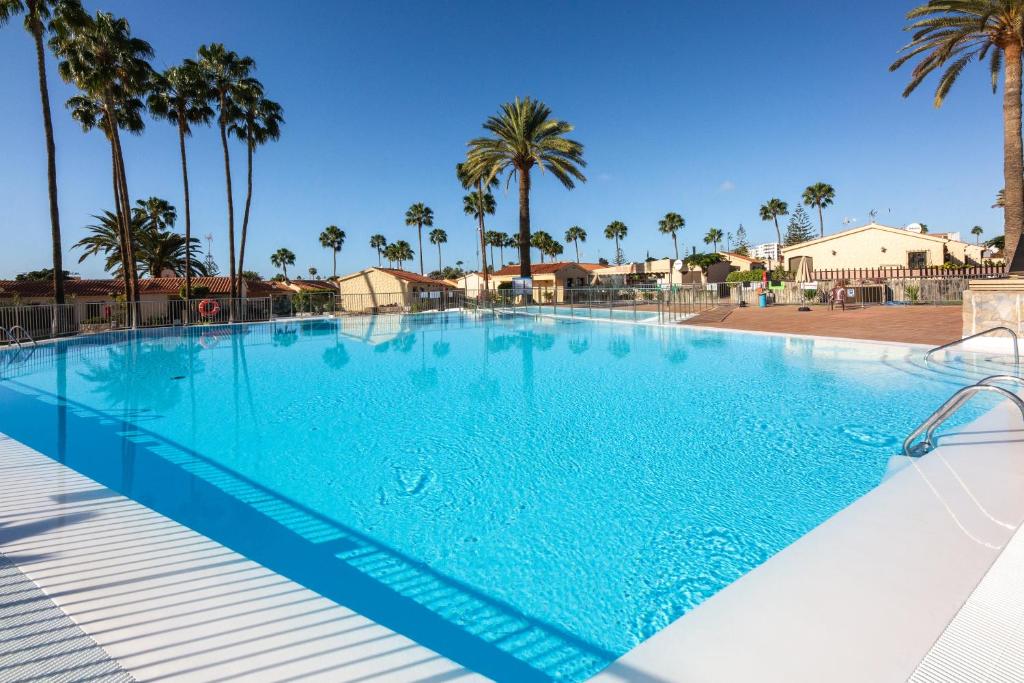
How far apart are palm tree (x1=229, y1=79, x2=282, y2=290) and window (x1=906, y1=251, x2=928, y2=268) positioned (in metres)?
40.5

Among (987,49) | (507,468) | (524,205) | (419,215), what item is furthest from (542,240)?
(507,468)

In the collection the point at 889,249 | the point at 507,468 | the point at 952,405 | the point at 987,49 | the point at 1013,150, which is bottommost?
the point at 507,468

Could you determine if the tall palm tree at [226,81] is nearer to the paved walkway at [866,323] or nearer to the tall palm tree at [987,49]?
the paved walkway at [866,323]

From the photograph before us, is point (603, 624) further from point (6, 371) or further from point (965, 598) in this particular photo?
point (6, 371)

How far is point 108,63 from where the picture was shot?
22.7 metres

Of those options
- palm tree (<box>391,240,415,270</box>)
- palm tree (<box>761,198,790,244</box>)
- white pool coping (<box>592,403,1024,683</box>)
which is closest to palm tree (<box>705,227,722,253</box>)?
palm tree (<box>761,198,790,244</box>)

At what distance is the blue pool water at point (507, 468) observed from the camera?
142 inches

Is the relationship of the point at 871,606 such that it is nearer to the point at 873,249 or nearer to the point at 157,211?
the point at 873,249

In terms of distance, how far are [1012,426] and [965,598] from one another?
14.4 feet

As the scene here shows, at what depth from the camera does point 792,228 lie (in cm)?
8862

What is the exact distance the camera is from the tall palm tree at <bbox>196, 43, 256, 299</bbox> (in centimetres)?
2861

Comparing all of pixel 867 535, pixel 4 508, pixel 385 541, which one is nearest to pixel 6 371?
pixel 4 508

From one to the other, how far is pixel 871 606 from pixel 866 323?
18.0m

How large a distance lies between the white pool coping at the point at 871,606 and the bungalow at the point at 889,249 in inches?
1171
